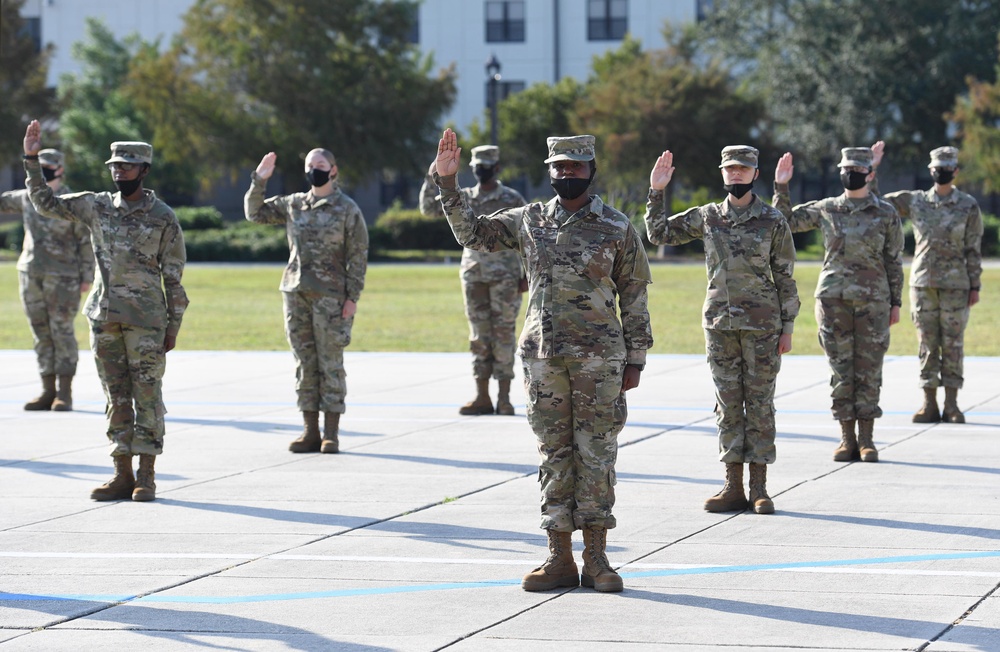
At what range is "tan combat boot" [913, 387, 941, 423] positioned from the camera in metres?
13.1

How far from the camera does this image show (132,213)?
9.77 meters

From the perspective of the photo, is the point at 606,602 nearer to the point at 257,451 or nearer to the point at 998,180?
the point at 257,451

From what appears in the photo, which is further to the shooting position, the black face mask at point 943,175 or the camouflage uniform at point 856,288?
the black face mask at point 943,175

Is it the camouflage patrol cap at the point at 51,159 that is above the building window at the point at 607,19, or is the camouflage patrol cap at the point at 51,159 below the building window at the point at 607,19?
below

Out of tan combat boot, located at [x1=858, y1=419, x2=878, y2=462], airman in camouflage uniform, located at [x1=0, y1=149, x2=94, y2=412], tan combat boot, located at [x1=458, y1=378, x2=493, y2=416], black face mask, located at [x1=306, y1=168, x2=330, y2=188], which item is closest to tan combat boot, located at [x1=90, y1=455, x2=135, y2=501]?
black face mask, located at [x1=306, y1=168, x2=330, y2=188]

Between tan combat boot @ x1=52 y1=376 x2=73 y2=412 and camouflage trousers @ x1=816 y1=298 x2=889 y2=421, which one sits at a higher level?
camouflage trousers @ x1=816 y1=298 x2=889 y2=421

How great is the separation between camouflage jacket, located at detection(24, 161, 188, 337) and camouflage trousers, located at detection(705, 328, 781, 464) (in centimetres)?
336

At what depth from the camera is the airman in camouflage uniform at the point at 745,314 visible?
927 cm

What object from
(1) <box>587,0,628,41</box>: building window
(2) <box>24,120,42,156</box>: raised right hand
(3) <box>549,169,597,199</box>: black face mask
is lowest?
(3) <box>549,169,597,199</box>: black face mask

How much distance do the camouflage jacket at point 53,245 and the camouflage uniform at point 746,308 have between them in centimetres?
675

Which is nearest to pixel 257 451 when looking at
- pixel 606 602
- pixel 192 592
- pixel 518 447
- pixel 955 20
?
pixel 518 447

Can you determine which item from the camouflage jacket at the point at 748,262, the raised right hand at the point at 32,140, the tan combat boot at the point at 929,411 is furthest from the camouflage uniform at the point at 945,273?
the raised right hand at the point at 32,140

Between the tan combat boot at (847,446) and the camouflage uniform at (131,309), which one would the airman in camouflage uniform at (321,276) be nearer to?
the camouflage uniform at (131,309)

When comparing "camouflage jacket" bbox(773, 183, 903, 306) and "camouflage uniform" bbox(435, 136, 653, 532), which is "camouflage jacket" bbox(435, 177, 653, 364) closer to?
"camouflage uniform" bbox(435, 136, 653, 532)
